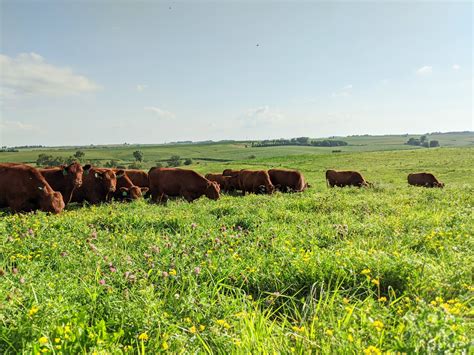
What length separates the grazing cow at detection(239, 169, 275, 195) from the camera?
21866 mm

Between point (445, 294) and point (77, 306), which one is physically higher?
point (77, 306)

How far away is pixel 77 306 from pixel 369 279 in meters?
3.40

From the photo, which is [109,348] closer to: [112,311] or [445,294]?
[112,311]

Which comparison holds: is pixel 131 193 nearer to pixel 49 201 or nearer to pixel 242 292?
pixel 49 201

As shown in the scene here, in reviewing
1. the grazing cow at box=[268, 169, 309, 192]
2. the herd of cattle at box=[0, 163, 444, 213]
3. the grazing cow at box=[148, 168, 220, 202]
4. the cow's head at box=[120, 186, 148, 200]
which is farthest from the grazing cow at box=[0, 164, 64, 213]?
the grazing cow at box=[268, 169, 309, 192]

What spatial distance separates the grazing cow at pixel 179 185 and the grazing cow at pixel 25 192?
5.73m

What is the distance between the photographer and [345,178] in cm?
2733

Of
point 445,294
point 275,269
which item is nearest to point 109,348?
point 275,269

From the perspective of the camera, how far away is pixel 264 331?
10.0 feet

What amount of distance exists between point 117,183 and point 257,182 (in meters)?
9.23

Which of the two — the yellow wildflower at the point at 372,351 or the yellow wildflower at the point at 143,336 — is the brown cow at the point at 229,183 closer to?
the yellow wildflower at the point at 143,336

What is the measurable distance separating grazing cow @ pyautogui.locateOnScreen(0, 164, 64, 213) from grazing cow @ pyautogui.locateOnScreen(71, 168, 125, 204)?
3.39 meters

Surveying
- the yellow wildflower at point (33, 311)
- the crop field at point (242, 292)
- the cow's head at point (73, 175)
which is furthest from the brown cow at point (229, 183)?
the yellow wildflower at point (33, 311)

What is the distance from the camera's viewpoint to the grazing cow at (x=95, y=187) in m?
16.6
